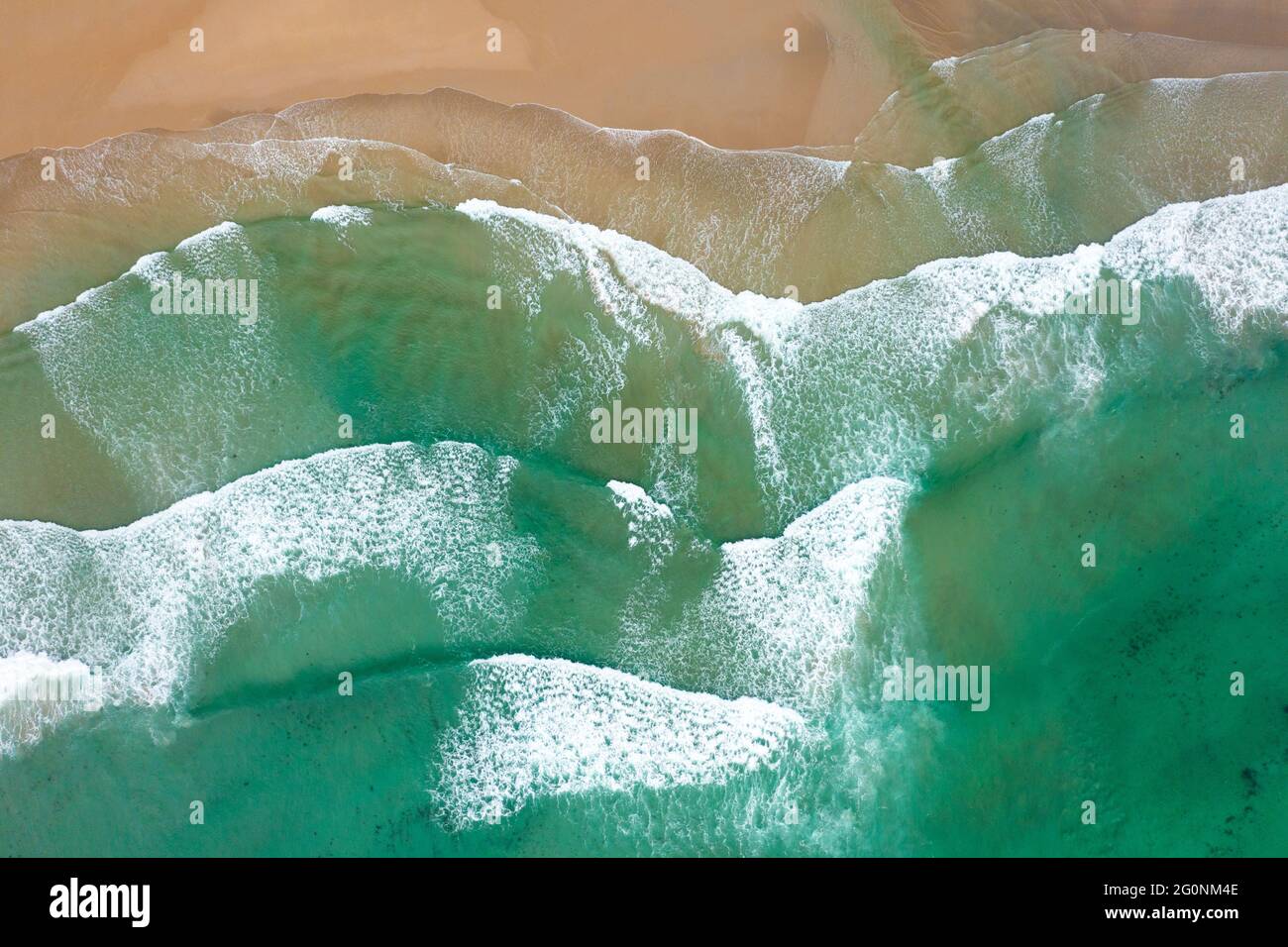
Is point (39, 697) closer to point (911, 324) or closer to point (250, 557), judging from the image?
point (250, 557)

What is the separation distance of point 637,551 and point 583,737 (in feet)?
5.60

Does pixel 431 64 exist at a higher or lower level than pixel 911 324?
higher

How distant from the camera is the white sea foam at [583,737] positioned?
345 inches

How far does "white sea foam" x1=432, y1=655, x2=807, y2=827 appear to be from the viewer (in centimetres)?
877

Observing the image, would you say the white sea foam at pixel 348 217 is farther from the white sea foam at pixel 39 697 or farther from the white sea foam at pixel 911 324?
the white sea foam at pixel 39 697

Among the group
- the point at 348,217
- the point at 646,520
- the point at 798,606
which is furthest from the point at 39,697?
the point at 798,606

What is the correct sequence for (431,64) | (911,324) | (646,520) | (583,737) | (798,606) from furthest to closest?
(431,64), (911,324), (646,520), (798,606), (583,737)

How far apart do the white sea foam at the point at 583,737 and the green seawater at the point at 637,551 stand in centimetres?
3

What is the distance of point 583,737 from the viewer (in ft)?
29.0

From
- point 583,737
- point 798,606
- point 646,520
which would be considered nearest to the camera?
point 583,737

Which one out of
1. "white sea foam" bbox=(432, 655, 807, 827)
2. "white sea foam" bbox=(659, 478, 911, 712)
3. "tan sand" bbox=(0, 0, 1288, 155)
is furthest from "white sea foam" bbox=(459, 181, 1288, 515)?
"white sea foam" bbox=(432, 655, 807, 827)

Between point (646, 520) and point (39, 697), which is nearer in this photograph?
point (39, 697)


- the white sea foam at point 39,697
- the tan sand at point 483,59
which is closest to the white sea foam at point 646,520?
the tan sand at point 483,59
